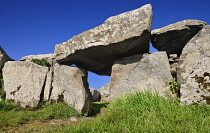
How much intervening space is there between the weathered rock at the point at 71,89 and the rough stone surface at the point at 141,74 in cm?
129

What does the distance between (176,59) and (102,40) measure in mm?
3427

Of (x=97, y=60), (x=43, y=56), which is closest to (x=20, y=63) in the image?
(x=43, y=56)

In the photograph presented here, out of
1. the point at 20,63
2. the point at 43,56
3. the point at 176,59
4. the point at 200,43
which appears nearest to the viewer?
the point at 200,43

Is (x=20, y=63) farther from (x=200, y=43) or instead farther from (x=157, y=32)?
(x=200, y=43)

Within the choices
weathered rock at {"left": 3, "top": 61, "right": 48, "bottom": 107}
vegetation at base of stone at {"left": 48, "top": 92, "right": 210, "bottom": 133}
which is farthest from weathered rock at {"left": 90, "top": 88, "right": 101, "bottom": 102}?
vegetation at base of stone at {"left": 48, "top": 92, "right": 210, "bottom": 133}

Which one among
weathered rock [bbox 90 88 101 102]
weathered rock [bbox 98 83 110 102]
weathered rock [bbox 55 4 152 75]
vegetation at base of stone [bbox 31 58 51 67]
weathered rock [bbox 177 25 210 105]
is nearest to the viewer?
weathered rock [bbox 177 25 210 105]

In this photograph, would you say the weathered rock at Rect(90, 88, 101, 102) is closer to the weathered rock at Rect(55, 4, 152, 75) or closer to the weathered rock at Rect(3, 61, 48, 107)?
the weathered rock at Rect(55, 4, 152, 75)

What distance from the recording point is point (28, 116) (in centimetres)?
615

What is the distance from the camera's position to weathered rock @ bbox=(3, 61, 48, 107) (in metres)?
7.42

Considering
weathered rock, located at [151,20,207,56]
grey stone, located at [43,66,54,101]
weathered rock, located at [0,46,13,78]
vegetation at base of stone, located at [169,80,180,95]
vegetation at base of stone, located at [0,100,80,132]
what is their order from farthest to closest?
weathered rock, located at [0,46,13,78]
grey stone, located at [43,66,54,101]
weathered rock, located at [151,20,207,56]
vegetation at base of stone, located at [169,80,180,95]
vegetation at base of stone, located at [0,100,80,132]

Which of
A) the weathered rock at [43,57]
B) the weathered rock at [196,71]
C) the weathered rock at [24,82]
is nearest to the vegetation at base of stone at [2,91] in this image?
the weathered rock at [24,82]

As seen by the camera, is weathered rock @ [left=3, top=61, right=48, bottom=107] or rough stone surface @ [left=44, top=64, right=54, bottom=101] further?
rough stone surface @ [left=44, top=64, right=54, bottom=101]

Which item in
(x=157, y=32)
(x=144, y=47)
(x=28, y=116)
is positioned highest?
(x=157, y=32)

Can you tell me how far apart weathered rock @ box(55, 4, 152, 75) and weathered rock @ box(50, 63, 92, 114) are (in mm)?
603
